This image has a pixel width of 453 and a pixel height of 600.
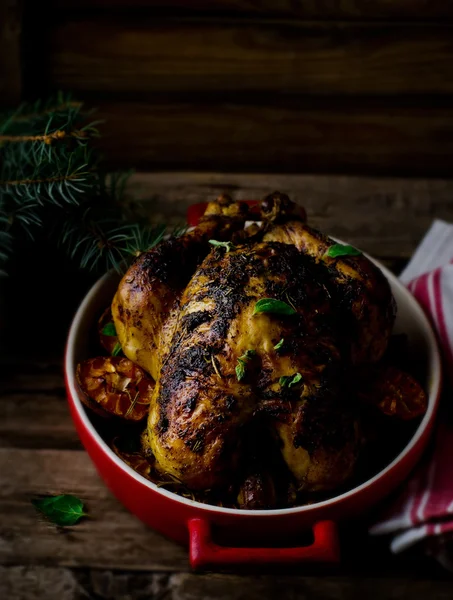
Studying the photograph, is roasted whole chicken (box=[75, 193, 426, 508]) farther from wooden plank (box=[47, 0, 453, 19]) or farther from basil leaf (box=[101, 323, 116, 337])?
wooden plank (box=[47, 0, 453, 19])

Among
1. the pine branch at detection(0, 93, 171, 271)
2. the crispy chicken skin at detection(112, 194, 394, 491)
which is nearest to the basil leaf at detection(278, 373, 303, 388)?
the crispy chicken skin at detection(112, 194, 394, 491)

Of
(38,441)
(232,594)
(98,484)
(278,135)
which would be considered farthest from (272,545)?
(278,135)

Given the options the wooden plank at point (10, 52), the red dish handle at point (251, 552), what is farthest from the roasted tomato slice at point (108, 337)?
the wooden plank at point (10, 52)

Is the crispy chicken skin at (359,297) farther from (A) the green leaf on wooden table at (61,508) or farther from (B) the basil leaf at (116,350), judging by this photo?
(A) the green leaf on wooden table at (61,508)

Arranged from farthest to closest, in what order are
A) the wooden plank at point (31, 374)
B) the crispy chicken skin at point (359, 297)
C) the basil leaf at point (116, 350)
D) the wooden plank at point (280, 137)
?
1. the wooden plank at point (280, 137)
2. the wooden plank at point (31, 374)
3. the basil leaf at point (116, 350)
4. the crispy chicken skin at point (359, 297)

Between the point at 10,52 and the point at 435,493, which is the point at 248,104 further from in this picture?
the point at 435,493

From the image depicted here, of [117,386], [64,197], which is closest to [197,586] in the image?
[117,386]
